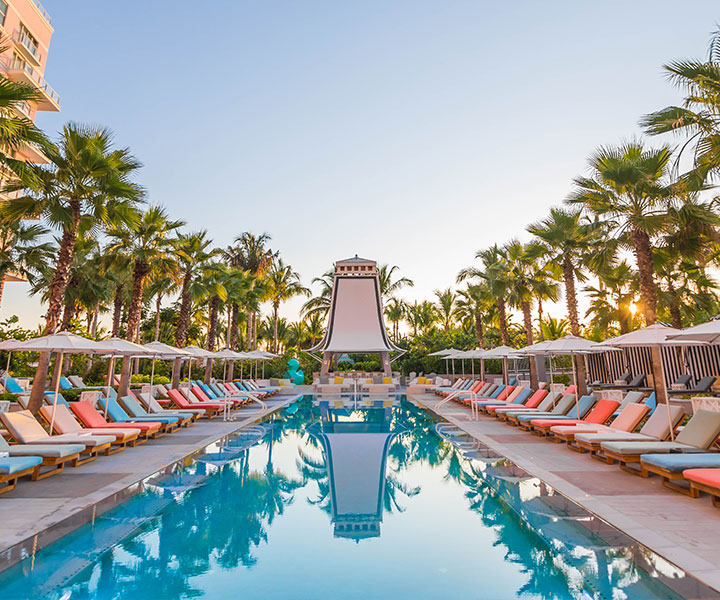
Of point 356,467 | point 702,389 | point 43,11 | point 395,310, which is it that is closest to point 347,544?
point 356,467

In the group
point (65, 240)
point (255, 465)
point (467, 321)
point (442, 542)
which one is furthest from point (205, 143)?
point (467, 321)

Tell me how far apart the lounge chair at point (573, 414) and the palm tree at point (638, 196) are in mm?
Result: 2658

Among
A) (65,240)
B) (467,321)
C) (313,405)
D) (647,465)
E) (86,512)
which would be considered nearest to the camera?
(86,512)

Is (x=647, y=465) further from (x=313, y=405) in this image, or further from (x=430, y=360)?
(x=430, y=360)

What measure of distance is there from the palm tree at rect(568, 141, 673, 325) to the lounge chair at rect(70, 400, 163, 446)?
40.6 ft

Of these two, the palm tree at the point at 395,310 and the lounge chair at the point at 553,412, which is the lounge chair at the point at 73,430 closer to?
the lounge chair at the point at 553,412

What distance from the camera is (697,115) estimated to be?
9.30m

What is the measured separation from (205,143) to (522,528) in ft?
57.1

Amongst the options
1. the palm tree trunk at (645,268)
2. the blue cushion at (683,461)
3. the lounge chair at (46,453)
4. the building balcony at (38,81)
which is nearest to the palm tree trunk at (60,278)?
the lounge chair at (46,453)

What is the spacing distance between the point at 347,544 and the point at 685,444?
5.49 meters

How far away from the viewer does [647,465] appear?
6133 millimetres

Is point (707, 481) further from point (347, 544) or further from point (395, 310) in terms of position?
point (395, 310)

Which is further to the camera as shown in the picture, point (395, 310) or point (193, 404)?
point (395, 310)

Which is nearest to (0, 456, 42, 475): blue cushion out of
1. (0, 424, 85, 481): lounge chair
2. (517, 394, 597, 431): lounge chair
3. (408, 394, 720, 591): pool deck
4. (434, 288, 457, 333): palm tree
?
(0, 424, 85, 481): lounge chair
